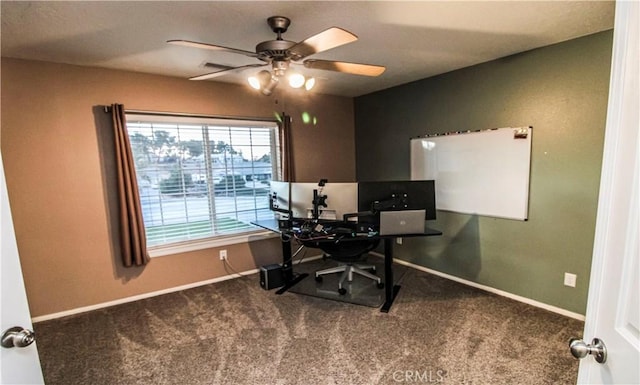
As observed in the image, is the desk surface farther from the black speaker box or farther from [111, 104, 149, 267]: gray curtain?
[111, 104, 149, 267]: gray curtain

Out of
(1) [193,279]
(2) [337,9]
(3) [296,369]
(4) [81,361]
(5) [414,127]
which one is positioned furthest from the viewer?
(5) [414,127]

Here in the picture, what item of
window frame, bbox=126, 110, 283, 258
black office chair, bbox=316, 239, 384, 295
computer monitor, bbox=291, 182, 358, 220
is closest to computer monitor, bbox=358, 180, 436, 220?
computer monitor, bbox=291, 182, 358, 220

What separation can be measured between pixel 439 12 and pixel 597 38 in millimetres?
1368

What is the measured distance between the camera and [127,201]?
2.95 m

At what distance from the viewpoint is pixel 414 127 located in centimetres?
369

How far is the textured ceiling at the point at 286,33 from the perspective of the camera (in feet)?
5.89

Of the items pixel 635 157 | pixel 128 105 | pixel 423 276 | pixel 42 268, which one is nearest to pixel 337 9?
pixel 635 157

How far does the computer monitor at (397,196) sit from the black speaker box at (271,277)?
3.90 feet

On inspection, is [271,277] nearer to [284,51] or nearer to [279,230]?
[279,230]

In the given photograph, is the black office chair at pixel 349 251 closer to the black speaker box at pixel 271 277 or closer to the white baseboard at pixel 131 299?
the black speaker box at pixel 271 277

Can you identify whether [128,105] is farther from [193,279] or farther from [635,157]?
[635,157]

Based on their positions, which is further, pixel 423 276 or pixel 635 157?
pixel 423 276

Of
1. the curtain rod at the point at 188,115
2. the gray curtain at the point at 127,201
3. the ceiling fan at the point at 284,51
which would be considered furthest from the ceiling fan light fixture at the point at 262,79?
the gray curtain at the point at 127,201

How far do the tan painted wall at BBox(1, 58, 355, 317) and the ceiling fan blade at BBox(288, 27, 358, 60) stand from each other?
1954 millimetres
